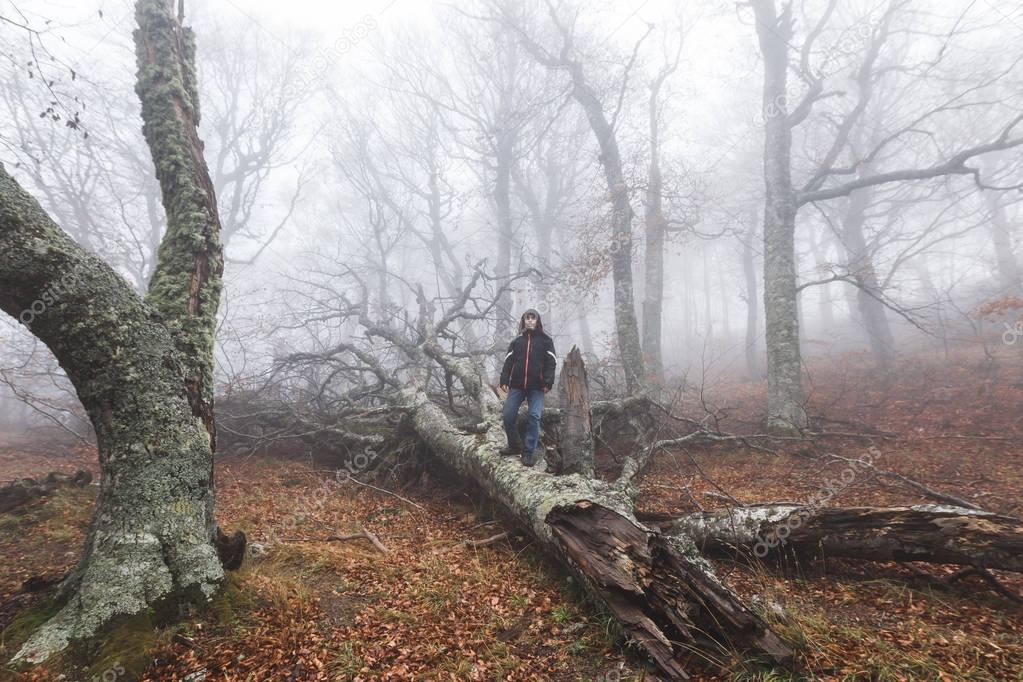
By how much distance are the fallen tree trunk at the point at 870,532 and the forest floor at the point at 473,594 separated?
0.71 ft

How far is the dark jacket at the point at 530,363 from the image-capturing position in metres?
5.64

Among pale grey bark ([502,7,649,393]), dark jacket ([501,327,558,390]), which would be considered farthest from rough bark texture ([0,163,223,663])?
pale grey bark ([502,7,649,393])

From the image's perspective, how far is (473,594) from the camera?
11.2 feet

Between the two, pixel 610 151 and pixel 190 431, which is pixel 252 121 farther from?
pixel 190 431

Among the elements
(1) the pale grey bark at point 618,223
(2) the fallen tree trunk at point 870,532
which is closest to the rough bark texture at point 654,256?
(1) the pale grey bark at point 618,223

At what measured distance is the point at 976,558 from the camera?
310cm

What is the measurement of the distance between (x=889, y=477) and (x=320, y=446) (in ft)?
26.5

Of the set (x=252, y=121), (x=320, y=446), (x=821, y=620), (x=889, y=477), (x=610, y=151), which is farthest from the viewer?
(x=252, y=121)

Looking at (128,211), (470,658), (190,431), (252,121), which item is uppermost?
(252,121)

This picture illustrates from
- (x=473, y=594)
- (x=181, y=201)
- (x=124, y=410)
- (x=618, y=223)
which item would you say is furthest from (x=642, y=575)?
(x=618, y=223)

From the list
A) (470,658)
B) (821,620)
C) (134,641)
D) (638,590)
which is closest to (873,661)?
(821,620)

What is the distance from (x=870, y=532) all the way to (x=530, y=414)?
325 centimetres

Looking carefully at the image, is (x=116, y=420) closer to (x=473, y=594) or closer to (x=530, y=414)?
(x=473, y=594)

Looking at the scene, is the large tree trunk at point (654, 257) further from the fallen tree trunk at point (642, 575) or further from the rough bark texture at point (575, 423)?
the fallen tree trunk at point (642, 575)
